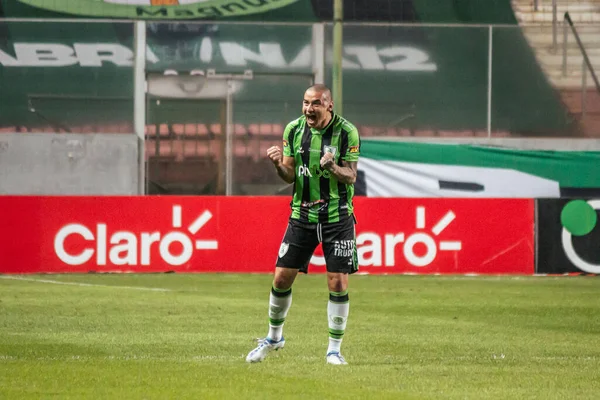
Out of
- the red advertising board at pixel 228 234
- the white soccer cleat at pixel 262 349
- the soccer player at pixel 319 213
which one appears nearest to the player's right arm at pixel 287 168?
the soccer player at pixel 319 213

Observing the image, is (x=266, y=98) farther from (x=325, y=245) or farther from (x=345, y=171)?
(x=345, y=171)

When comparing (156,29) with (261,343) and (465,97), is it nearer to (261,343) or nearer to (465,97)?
(465,97)

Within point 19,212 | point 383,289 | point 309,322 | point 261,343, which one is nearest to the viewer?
point 261,343

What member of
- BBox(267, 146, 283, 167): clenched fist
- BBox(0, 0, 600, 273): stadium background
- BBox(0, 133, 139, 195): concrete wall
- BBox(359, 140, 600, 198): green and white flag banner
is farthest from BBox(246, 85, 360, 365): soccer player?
BBox(0, 133, 139, 195): concrete wall

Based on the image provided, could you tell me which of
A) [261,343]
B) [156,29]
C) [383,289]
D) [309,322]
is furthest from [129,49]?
[261,343]

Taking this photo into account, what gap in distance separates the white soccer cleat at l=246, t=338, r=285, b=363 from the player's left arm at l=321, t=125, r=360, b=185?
1265 millimetres

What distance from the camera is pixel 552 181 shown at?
23219mm

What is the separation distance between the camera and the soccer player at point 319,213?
9281mm

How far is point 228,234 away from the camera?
65.5 ft

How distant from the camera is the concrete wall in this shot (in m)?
22.9

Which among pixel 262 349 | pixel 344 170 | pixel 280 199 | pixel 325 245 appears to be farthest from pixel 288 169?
pixel 280 199

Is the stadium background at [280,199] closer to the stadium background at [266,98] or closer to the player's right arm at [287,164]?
the stadium background at [266,98]

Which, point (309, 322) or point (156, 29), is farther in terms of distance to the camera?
point (156, 29)

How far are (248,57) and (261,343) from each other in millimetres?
15697
